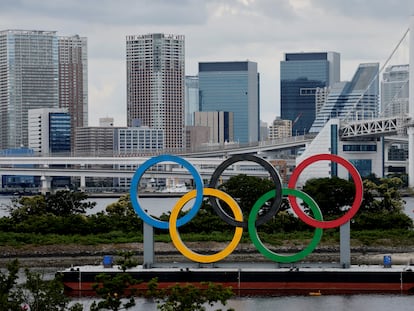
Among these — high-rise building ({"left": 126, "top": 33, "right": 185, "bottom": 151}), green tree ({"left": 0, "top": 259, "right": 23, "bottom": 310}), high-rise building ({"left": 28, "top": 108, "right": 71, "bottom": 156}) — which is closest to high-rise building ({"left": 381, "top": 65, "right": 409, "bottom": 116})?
high-rise building ({"left": 28, "top": 108, "right": 71, "bottom": 156})

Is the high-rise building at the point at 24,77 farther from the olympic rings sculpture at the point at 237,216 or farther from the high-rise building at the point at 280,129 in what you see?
the olympic rings sculpture at the point at 237,216

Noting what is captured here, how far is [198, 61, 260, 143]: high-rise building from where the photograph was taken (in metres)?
183

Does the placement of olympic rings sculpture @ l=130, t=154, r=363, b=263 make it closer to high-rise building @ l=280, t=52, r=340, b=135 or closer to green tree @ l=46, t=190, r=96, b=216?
green tree @ l=46, t=190, r=96, b=216

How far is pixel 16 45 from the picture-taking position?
168 meters

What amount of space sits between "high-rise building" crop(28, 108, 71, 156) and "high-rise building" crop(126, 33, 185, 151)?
25106 mm

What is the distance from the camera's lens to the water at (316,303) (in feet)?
92.4

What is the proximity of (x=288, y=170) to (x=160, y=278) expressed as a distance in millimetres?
71451

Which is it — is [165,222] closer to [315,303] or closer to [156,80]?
[315,303]

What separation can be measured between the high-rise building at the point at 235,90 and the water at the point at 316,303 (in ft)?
499

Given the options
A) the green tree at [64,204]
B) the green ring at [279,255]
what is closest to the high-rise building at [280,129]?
the green tree at [64,204]

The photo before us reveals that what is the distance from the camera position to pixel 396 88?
88.9m

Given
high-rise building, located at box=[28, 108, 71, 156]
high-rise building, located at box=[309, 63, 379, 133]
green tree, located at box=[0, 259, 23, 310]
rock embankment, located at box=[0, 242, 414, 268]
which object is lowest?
rock embankment, located at box=[0, 242, 414, 268]

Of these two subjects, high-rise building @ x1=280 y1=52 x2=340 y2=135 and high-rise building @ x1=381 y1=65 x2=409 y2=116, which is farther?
high-rise building @ x1=280 y1=52 x2=340 y2=135

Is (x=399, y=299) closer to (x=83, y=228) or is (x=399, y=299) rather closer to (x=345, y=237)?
(x=345, y=237)
